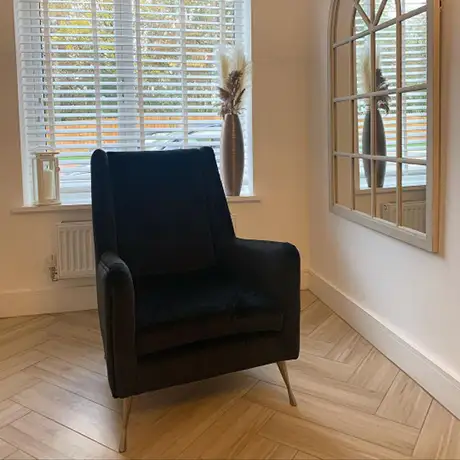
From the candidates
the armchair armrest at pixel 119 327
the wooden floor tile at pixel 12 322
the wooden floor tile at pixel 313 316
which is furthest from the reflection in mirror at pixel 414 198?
the wooden floor tile at pixel 12 322

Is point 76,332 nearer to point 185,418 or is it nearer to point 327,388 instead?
point 185,418

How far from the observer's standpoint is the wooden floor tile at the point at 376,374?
2416 millimetres

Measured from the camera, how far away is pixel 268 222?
12.0 feet

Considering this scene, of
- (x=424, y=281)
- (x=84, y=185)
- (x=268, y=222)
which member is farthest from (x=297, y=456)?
(x=84, y=185)

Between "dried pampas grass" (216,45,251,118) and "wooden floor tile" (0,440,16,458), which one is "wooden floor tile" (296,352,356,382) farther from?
"dried pampas grass" (216,45,251,118)

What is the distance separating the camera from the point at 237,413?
2209 mm

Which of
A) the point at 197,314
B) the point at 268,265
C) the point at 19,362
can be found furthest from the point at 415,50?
the point at 19,362

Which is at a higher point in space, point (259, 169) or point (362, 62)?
point (362, 62)

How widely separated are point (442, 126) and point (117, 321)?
4.57ft

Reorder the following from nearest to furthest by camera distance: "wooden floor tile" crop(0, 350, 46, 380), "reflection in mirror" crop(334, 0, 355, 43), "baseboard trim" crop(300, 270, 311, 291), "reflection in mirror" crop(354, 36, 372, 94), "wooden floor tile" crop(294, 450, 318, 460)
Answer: "wooden floor tile" crop(294, 450, 318, 460)
"wooden floor tile" crop(0, 350, 46, 380)
"reflection in mirror" crop(354, 36, 372, 94)
"reflection in mirror" crop(334, 0, 355, 43)
"baseboard trim" crop(300, 270, 311, 291)

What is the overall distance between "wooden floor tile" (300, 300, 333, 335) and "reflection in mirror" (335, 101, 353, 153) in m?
0.92

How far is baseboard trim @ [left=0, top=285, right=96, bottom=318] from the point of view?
334 cm

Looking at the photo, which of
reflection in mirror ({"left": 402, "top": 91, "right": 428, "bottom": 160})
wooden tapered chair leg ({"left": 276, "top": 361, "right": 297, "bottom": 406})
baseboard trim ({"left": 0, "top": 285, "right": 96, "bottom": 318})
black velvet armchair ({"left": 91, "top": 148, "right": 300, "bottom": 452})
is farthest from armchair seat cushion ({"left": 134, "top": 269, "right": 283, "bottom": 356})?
baseboard trim ({"left": 0, "top": 285, "right": 96, "bottom": 318})

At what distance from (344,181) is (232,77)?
3.00 feet
